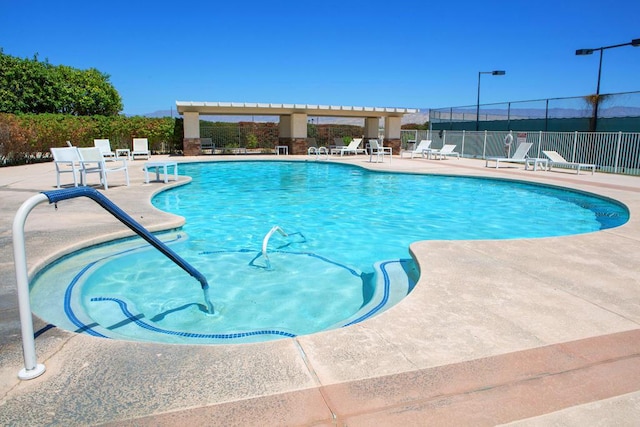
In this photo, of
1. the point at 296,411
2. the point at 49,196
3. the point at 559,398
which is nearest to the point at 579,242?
the point at 559,398

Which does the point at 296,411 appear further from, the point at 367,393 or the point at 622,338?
the point at 622,338

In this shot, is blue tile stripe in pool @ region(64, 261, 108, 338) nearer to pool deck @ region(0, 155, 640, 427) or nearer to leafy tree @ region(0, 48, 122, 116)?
pool deck @ region(0, 155, 640, 427)

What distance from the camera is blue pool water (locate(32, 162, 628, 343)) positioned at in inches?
159

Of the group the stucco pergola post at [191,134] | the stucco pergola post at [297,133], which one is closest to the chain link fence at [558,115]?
the stucco pergola post at [297,133]

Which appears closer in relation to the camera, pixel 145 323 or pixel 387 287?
pixel 145 323

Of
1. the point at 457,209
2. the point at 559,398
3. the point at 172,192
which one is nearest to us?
the point at 559,398

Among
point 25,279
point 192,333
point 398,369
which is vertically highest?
point 25,279

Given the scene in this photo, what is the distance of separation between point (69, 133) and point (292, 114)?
10118mm

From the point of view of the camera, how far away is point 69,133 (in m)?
18.0

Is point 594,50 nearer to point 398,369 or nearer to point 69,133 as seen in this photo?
point 398,369

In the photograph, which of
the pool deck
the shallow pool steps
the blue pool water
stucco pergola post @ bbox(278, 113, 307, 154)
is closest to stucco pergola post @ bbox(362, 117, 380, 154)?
stucco pergola post @ bbox(278, 113, 307, 154)

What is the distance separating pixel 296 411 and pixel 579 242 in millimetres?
4343

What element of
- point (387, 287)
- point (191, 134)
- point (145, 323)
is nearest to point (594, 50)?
point (191, 134)

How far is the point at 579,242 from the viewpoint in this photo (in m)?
5.00
